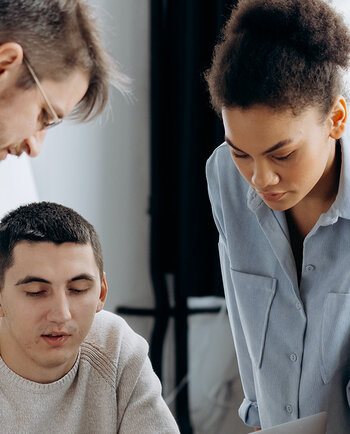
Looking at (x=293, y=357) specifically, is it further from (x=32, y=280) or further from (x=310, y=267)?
(x=32, y=280)

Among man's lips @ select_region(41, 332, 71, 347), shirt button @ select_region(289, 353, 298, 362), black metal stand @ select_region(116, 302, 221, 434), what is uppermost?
man's lips @ select_region(41, 332, 71, 347)

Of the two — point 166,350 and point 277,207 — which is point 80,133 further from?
point 277,207

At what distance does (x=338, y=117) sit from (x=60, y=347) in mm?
613

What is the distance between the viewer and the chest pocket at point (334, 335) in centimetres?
136

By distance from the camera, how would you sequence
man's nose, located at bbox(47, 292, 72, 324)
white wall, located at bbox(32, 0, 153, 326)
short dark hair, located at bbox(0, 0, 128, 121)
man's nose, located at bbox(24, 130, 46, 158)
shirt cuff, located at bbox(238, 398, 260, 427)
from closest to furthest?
short dark hair, located at bbox(0, 0, 128, 121) → man's nose, located at bbox(24, 130, 46, 158) → man's nose, located at bbox(47, 292, 72, 324) → shirt cuff, located at bbox(238, 398, 260, 427) → white wall, located at bbox(32, 0, 153, 326)

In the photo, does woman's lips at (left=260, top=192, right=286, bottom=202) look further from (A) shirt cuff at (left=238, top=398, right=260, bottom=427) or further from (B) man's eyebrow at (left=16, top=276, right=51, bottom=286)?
(A) shirt cuff at (left=238, top=398, right=260, bottom=427)

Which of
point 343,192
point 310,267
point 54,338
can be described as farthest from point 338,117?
point 54,338

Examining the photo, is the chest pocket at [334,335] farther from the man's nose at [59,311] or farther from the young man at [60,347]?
the man's nose at [59,311]

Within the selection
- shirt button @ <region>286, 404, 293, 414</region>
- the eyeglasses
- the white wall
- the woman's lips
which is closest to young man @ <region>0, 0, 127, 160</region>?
the eyeglasses

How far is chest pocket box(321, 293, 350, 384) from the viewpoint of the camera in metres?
1.36

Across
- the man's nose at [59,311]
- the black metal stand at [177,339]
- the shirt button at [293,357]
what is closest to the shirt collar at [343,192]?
the shirt button at [293,357]

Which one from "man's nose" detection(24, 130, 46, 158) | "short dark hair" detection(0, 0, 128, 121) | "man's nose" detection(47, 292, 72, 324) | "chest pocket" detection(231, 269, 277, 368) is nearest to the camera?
"short dark hair" detection(0, 0, 128, 121)

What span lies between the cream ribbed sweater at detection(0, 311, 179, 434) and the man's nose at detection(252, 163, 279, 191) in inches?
16.0

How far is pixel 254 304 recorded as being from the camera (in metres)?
1.50
